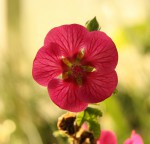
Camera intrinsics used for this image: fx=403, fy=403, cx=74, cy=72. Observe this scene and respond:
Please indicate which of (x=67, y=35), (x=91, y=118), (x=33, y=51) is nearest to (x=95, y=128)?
(x=91, y=118)

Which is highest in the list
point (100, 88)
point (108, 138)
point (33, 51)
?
point (100, 88)

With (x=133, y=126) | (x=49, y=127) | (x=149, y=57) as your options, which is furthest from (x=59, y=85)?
(x=149, y=57)

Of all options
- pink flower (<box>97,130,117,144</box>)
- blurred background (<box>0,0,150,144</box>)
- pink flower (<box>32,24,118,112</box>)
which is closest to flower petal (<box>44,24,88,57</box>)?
pink flower (<box>32,24,118,112</box>)

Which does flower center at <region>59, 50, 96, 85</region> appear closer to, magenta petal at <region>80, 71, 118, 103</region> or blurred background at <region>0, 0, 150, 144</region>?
magenta petal at <region>80, 71, 118, 103</region>

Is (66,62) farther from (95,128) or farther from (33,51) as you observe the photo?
(33,51)

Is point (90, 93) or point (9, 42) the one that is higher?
point (90, 93)

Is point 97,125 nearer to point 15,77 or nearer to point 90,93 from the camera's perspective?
point 90,93

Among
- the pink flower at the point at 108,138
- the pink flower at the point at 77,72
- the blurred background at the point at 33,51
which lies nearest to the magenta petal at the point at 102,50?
the pink flower at the point at 77,72
